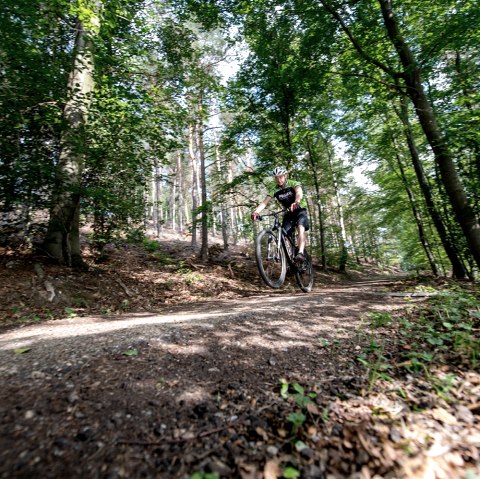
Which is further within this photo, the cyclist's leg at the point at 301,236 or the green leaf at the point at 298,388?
A: the cyclist's leg at the point at 301,236

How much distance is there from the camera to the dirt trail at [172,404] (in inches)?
49.7

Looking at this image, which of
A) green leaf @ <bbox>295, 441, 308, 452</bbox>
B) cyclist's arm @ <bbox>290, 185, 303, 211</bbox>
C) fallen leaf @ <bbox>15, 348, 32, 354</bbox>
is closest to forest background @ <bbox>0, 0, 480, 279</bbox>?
cyclist's arm @ <bbox>290, 185, 303, 211</bbox>

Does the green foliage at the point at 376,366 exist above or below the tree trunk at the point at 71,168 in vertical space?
below

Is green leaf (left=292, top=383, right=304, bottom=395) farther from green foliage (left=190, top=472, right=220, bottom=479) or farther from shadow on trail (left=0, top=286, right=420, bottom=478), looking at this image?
green foliage (left=190, top=472, right=220, bottom=479)

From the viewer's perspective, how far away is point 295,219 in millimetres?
6469

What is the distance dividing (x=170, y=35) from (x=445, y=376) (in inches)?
549

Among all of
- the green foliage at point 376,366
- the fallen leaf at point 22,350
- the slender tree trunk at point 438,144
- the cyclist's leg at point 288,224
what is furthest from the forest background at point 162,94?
the green foliage at point 376,366

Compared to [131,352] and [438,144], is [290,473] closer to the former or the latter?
[131,352]

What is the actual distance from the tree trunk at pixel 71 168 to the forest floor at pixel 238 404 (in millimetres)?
4875

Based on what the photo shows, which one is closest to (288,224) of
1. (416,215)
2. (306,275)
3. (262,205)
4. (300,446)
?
(262,205)

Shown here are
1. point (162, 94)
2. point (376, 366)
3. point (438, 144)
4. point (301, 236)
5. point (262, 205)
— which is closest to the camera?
point (376, 366)

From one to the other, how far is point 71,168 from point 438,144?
880 centimetres

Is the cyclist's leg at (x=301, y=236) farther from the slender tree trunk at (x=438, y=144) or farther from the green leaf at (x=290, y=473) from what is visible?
the green leaf at (x=290, y=473)

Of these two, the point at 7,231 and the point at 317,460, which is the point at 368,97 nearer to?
the point at 317,460
